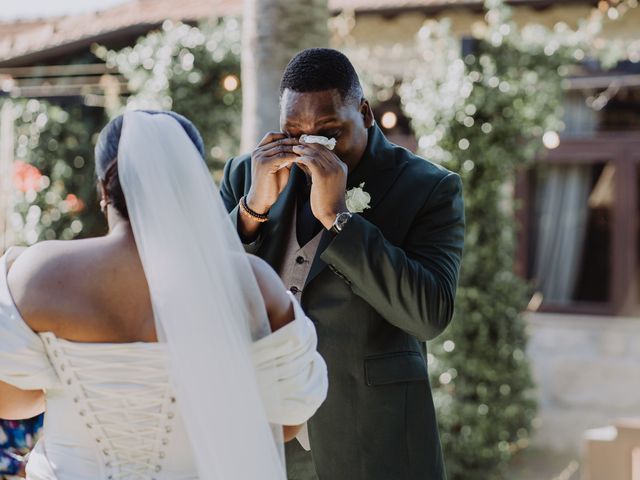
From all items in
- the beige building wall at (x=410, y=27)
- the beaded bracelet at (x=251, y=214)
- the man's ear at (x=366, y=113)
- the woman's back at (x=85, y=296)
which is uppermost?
the beige building wall at (x=410, y=27)

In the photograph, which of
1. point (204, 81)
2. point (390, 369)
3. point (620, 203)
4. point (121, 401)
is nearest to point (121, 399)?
point (121, 401)

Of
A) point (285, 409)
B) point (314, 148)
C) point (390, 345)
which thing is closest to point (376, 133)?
point (314, 148)

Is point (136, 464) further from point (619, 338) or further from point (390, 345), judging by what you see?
point (619, 338)

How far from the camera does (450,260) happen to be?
112 inches


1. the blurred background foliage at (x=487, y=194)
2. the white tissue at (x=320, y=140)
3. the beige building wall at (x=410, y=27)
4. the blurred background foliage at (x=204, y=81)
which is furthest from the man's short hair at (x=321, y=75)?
the beige building wall at (x=410, y=27)

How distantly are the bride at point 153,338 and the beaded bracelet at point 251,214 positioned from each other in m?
0.56

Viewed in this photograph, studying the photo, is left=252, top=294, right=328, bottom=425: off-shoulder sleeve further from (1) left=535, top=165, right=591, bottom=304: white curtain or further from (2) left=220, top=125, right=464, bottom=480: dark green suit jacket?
(1) left=535, top=165, right=591, bottom=304: white curtain

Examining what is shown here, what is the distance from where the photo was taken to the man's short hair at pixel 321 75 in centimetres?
289

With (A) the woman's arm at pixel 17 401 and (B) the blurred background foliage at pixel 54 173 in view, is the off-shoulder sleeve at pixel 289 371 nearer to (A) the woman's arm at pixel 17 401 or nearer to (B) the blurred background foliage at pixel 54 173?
(A) the woman's arm at pixel 17 401

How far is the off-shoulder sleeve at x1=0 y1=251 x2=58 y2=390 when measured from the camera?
84.7 inches

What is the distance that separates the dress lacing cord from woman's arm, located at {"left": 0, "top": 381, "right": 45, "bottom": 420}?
13cm

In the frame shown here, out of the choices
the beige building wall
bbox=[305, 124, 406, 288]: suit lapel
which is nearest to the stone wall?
the beige building wall

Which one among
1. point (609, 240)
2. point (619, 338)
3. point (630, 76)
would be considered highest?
point (630, 76)

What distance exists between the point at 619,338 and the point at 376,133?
698 centimetres
